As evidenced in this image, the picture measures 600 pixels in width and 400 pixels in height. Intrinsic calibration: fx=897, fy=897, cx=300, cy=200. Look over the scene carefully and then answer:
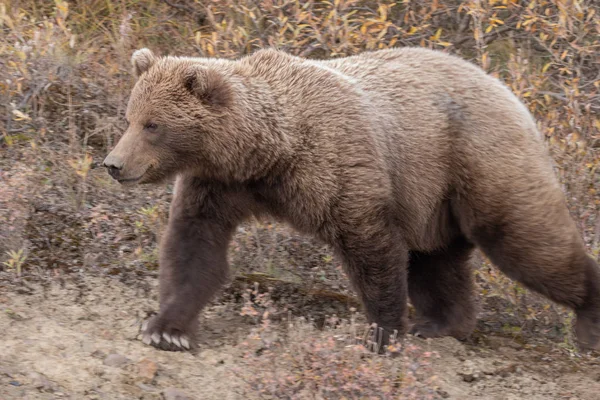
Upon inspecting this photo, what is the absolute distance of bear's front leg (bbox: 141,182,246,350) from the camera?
16.6 ft

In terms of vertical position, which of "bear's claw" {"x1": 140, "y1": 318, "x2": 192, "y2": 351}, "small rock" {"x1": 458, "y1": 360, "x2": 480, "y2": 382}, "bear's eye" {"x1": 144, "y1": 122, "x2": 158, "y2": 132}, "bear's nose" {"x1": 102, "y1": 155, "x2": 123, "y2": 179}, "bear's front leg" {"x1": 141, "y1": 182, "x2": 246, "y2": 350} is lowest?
"small rock" {"x1": 458, "y1": 360, "x2": 480, "y2": 382}

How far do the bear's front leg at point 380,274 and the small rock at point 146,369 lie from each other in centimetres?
120

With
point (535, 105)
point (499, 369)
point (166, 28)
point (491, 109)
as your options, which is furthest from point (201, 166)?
point (166, 28)

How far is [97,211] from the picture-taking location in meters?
6.24

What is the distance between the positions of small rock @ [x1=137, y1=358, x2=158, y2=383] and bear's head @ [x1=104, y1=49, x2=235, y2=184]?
969 mm

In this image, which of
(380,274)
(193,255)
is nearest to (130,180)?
(193,255)

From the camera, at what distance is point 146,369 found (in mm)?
4617

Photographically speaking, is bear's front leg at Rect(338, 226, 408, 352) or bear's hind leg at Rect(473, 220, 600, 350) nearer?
bear's front leg at Rect(338, 226, 408, 352)

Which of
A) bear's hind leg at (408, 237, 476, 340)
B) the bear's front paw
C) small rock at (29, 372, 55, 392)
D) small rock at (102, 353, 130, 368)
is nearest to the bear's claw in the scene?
the bear's front paw

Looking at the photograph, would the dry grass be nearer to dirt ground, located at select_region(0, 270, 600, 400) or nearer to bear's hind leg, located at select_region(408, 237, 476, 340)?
dirt ground, located at select_region(0, 270, 600, 400)

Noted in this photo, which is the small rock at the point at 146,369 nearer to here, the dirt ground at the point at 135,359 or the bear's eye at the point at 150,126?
the dirt ground at the point at 135,359

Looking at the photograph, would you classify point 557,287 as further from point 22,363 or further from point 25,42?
point 25,42

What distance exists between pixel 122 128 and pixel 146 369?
9.31 ft

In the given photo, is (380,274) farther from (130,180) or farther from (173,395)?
(130,180)
